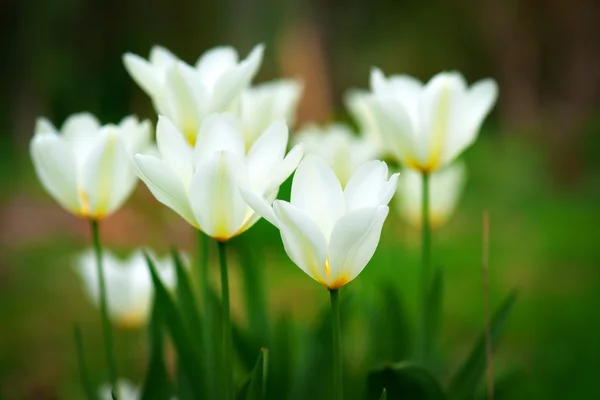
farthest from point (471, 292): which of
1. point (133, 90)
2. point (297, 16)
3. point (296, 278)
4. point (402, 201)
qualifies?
point (133, 90)

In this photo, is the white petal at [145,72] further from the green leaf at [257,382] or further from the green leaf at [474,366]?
the green leaf at [474,366]

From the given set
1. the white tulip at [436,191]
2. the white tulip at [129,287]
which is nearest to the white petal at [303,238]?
the white tulip at [129,287]

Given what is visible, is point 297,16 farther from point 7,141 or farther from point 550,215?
point 7,141

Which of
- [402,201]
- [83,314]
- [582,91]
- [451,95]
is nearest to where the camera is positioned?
[451,95]

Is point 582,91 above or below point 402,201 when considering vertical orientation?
above

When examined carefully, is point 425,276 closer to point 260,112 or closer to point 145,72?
point 260,112

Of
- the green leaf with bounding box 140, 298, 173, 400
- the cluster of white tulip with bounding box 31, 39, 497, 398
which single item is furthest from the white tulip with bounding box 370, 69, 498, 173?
the green leaf with bounding box 140, 298, 173, 400

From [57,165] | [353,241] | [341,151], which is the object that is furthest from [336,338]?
[341,151]
